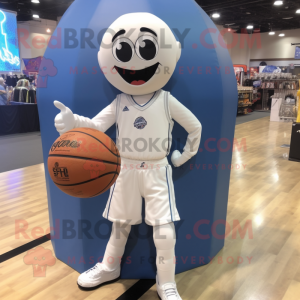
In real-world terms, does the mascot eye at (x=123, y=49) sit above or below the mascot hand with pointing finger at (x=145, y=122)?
above

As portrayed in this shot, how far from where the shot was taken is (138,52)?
4.85ft

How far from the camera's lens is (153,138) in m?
1.59

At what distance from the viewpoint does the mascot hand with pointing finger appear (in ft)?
4.86

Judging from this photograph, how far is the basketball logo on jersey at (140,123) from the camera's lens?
158 centimetres

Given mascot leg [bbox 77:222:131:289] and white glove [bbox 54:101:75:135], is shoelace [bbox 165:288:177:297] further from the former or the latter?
white glove [bbox 54:101:75:135]

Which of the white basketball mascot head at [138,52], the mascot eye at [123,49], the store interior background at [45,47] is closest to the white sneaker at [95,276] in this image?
the white basketball mascot head at [138,52]

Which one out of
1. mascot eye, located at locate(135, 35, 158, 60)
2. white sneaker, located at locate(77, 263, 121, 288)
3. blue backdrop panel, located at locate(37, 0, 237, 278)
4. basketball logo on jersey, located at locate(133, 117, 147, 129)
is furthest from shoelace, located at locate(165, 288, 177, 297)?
mascot eye, located at locate(135, 35, 158, 60)

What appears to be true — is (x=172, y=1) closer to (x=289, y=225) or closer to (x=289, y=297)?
(x=289, y=297)

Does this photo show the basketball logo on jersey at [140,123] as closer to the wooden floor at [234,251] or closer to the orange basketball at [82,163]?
the orange basketball at [82,163]

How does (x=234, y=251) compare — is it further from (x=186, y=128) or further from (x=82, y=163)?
(x=82, y=163)

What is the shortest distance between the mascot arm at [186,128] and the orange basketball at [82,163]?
1.48 ft

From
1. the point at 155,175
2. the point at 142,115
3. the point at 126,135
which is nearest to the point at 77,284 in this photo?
the point at 155,175

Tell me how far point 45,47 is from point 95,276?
1315cm

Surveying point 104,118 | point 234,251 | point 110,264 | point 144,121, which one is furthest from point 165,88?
point 234,251
